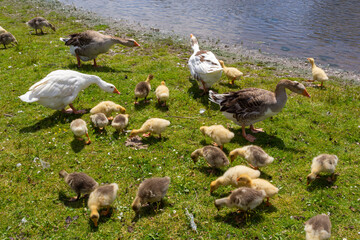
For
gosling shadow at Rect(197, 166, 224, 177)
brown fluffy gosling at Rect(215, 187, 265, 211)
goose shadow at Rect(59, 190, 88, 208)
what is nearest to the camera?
brown fluffy gosling at Rect(215, 187, 265, 211)

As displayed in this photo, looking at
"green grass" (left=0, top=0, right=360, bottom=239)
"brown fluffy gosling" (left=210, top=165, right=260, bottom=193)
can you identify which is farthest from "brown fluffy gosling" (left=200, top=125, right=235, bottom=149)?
"brown fluffy gosling" (left=210, top=165, right=260, bottom=193)

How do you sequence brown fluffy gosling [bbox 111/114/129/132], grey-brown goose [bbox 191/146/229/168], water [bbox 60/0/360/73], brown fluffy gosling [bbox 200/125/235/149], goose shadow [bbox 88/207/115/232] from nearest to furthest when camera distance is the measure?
goose shadow [bbox 88/207/115/232], grey-brown goose [bbox 191/146/229/168], brown fluffy gosling [bbox 200/125/235/149], brown fluffy gosling [bbox 111/114/129/132], water [bbox 60/0/360/73]

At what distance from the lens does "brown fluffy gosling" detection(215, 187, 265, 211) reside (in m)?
5.52

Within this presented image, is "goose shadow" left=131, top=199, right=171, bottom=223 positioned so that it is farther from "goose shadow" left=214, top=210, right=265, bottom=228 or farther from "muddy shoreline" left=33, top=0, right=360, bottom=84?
"muddy shoreline" left=33, top=0, right=360, bottom=84

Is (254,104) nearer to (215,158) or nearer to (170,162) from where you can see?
(215,158)

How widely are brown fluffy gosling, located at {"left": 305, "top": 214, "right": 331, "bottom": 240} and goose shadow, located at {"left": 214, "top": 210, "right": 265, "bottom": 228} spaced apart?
98 cm

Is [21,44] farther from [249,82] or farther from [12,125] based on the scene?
[249,82]

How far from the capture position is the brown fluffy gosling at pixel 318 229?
16.8 feet

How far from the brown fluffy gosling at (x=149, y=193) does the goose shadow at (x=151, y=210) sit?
15cm

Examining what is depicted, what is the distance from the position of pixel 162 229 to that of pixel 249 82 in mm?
9339

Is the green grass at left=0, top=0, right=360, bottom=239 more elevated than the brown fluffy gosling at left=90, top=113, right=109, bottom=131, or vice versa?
the brown fluffy gosling at left=90, top=113, right=109, bottom=131

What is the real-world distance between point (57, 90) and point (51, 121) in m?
1.20

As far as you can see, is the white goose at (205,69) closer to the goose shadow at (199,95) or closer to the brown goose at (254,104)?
the goose shadow at (199,95)

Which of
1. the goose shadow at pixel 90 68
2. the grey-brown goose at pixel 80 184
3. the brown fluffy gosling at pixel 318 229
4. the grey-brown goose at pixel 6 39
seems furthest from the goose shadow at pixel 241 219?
the grey-brown goose at pixel 6 39
